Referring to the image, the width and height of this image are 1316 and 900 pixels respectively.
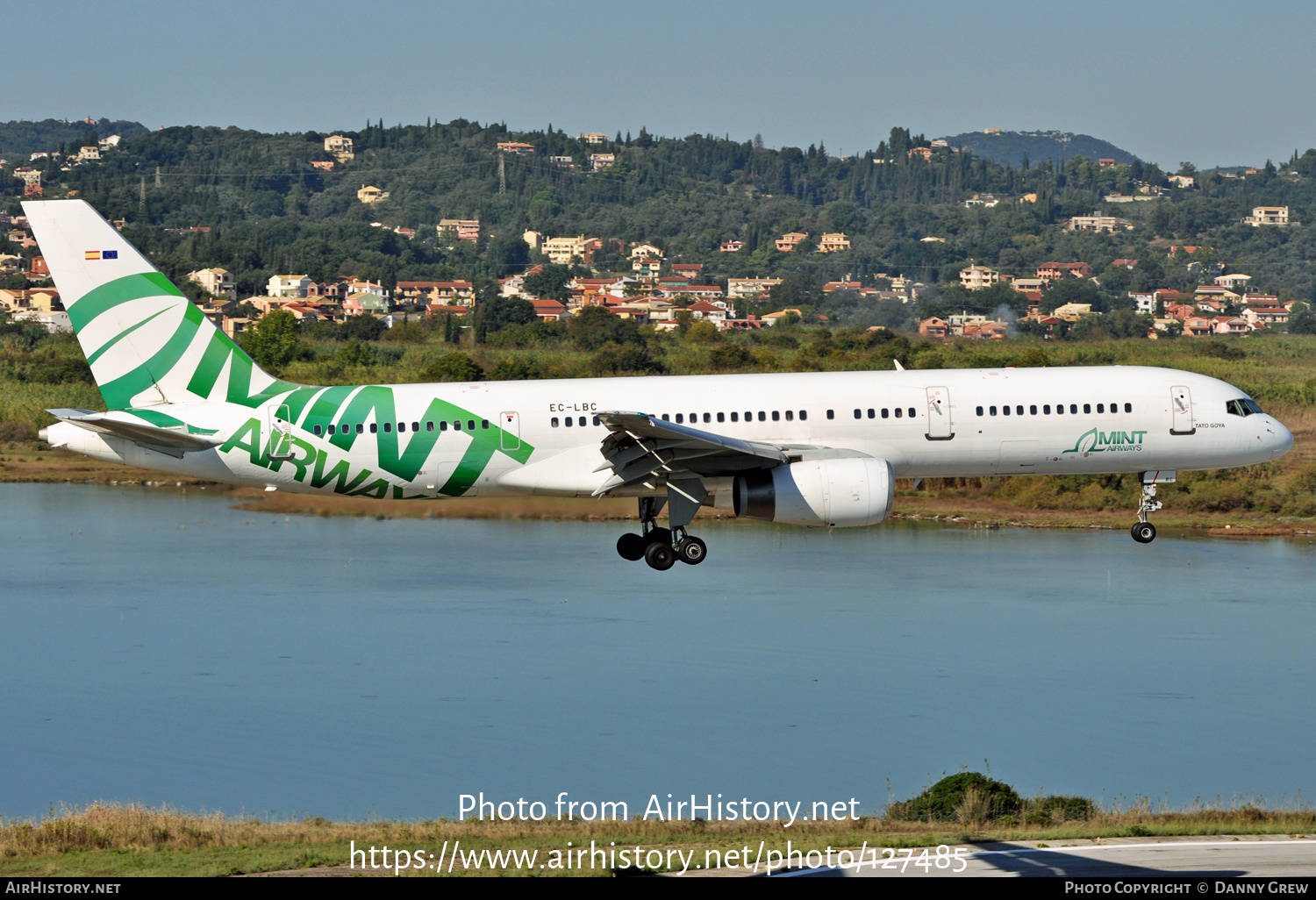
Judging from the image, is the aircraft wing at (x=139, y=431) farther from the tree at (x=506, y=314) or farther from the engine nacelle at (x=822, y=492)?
the tree at (x=506, y=314)

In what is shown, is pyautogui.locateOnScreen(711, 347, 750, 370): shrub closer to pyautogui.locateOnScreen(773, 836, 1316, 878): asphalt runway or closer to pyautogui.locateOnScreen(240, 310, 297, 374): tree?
pyautogui.locateOnScreen(240, 310, 297, 374): tree

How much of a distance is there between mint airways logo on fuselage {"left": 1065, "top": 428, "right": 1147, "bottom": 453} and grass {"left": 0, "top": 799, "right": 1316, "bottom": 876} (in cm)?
904

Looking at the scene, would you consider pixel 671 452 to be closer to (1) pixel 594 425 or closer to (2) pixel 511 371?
(1) pixel 594 425

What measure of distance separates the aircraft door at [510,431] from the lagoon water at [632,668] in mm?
13863

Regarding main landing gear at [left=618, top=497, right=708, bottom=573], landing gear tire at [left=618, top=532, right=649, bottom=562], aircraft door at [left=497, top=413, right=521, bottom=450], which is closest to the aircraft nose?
main landing gear at [left=618, top=497, right=708, bottom=573]

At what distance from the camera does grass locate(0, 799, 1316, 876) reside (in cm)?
3572

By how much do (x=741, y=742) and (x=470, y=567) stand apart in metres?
31.9

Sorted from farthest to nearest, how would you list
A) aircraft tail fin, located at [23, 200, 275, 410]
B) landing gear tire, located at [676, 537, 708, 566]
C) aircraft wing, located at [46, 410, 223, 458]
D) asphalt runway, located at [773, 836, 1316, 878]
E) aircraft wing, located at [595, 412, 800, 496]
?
1. aircraft tail fin, located at [23, 200, 275, 410]
2. landing gear tire, located at [676, 537, 708, 566]
3. aircraft wing, located at [46, 410, 223, 458]
4. aircraft wing, located at [595, 412, 800, 496]
5. asphalt runway, located at [773, 836, 1316, 878]

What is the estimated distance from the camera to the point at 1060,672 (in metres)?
60.1

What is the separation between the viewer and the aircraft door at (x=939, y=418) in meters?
37.4

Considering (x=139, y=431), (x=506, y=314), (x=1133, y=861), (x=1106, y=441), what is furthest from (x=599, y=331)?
(x=1133, y=861)

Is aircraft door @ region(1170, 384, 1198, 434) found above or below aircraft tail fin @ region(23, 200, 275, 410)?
below

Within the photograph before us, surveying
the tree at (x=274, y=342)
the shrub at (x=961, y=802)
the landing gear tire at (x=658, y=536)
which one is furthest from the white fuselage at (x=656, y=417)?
the tree at (x=274, y=342)

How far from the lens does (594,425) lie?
122ft
